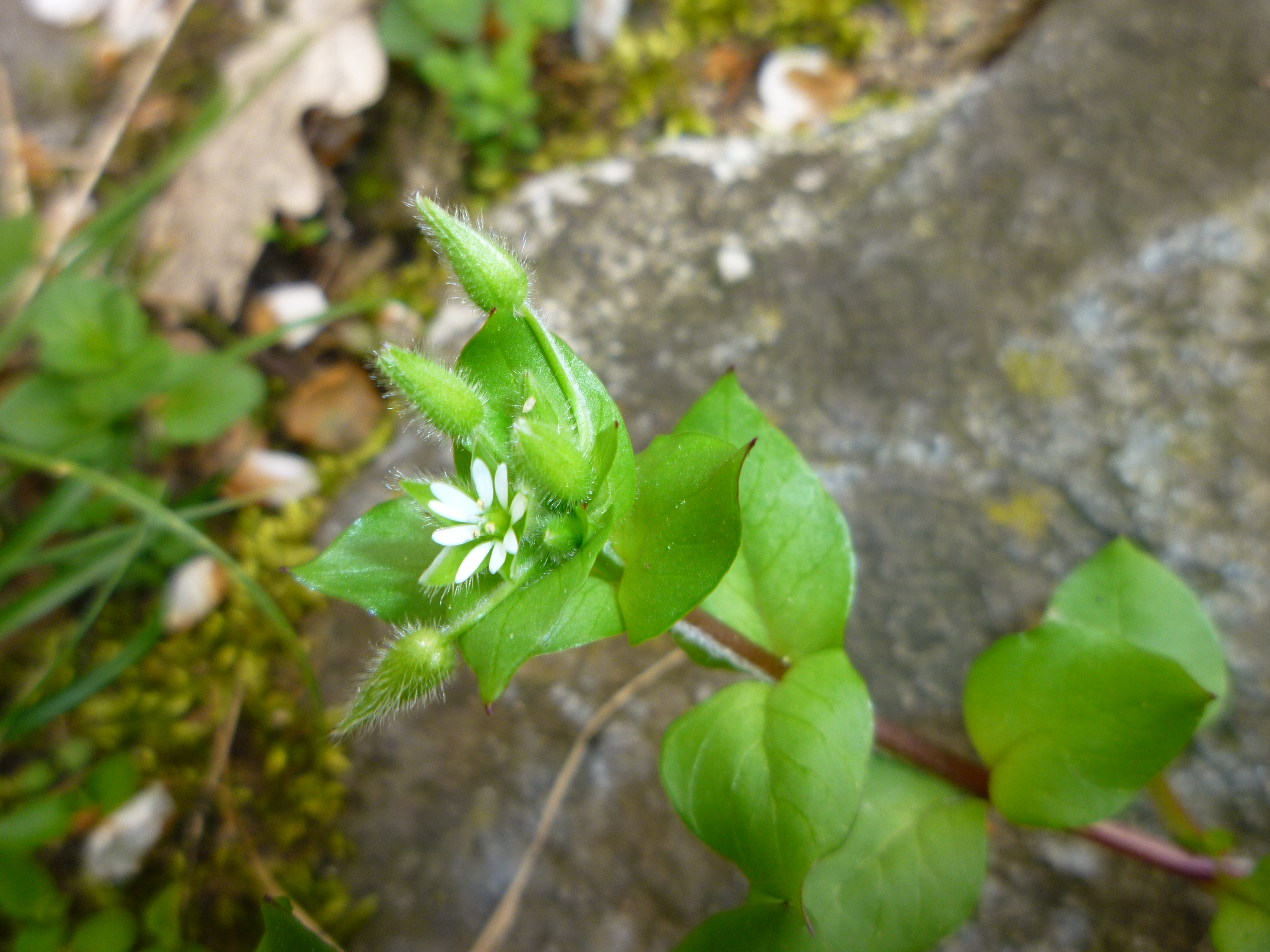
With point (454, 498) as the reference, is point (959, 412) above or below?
below

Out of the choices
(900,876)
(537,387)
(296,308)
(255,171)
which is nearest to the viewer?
(537,387)

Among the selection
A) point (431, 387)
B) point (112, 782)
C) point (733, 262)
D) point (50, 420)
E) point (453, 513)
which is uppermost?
point (431, 387)

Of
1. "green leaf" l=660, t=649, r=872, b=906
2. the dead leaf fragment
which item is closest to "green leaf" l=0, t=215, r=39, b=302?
the dead leaf fragment

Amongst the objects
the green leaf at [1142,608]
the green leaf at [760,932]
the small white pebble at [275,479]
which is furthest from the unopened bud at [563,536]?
the small white pebble at [275,479]

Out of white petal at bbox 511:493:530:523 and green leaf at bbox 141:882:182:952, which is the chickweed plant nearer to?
white petal at bbox 511:493:530:523

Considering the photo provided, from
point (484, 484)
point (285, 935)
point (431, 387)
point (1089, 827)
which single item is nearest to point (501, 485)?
point (484, 484)

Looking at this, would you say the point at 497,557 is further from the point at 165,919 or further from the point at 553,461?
the point at 165,919

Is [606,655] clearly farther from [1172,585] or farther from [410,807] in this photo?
[1172,585]

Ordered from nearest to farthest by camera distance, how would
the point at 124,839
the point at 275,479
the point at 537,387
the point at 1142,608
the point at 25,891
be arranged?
the point at 537,387 < the point at 1142,608 < the point at 25,891 < the point at 124,839 < the point at 275,479
